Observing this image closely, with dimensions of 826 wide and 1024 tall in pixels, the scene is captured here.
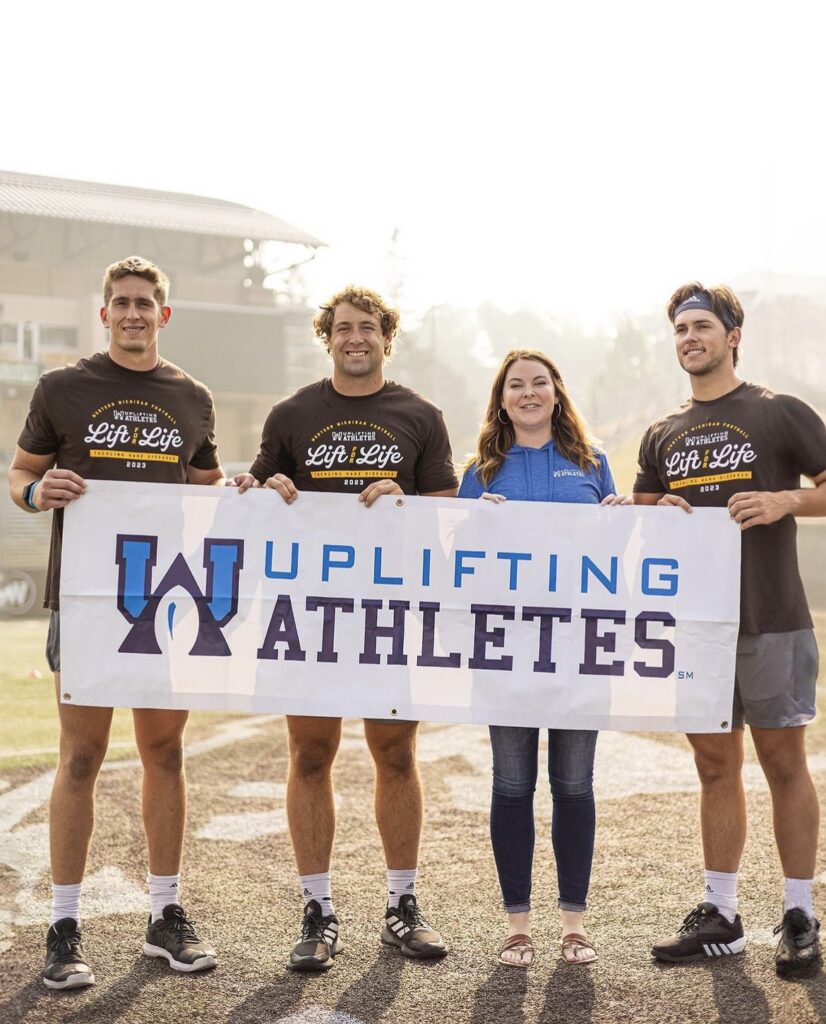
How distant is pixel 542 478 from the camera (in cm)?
333

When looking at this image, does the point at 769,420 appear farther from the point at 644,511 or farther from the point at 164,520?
the point at 164,520

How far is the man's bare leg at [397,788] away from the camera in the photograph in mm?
3400

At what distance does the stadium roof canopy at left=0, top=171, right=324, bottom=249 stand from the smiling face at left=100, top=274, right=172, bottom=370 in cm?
669

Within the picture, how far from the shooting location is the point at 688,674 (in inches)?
132

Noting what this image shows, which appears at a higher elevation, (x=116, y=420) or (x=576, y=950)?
(x=116, y=420)

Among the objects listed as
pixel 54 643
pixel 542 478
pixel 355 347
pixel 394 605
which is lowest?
pixel 54 643

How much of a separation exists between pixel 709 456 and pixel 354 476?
1104 millimetres

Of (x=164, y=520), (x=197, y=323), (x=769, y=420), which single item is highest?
(x=197, y=323)

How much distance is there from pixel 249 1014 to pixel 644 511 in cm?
190

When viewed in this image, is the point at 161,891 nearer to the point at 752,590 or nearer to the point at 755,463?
the point at 752,590

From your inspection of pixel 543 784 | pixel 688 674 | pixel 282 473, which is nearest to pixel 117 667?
pixel 282 473

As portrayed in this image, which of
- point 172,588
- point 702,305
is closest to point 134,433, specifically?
point 172,588

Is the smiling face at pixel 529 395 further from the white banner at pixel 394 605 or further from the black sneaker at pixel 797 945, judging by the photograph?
the black sneaker at pixel 797 945

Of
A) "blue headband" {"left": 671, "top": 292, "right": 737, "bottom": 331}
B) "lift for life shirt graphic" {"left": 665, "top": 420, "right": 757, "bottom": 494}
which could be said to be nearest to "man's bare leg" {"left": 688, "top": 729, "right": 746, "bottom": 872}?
"lift for life shirt graphic" {"left": 665, "top": 420, "right": 757, "bottom": 494}
